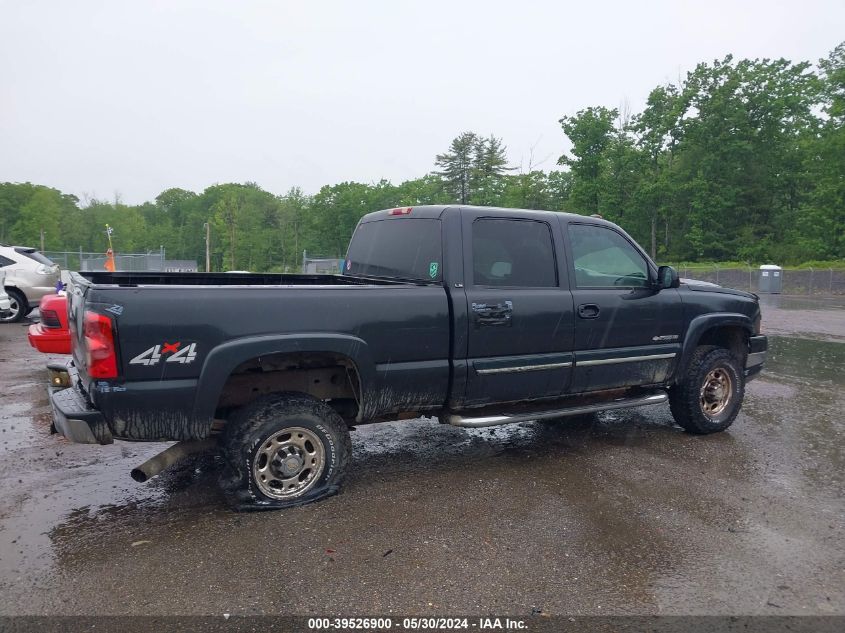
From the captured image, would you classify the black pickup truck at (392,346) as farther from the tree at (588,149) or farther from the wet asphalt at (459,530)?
the tree at (588,149)

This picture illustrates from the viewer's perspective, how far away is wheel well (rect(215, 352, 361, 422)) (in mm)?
3828

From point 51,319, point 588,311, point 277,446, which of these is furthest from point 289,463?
point 51,319

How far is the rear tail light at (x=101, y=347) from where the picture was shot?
324 cm

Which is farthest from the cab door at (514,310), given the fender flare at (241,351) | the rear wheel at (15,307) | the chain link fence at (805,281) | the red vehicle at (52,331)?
the chain link fence at (805,281)

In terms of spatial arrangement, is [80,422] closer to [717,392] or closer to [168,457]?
[168,457]

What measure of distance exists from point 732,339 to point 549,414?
2.42 metres

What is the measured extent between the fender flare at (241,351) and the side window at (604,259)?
2072 millimetres

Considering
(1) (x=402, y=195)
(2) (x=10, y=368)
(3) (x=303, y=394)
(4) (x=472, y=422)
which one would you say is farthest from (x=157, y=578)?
(1) (x=402, y=195)

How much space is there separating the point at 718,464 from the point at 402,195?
7063cm

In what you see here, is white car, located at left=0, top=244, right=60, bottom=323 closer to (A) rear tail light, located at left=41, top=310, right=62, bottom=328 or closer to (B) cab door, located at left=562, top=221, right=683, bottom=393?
(A) rear tail light, located at left=41, top=310, right=62, bottom=328

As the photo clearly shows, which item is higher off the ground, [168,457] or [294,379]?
[294,379]

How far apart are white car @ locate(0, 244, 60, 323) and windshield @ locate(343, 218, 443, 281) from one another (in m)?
9.94

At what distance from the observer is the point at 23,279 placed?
12.4m

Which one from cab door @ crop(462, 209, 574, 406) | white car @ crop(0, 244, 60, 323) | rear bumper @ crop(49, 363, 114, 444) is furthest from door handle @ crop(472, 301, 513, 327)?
white car @ crop(0, 244, 60, 323)
